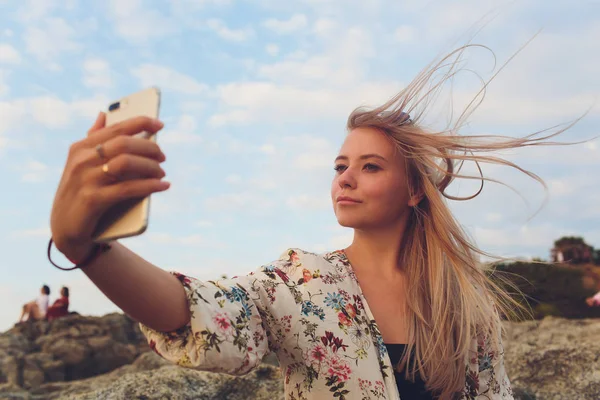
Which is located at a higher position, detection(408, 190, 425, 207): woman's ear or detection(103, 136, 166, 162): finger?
detection(408, 190, 425, 207): woman's ear

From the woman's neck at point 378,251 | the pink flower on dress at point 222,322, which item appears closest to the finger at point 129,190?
the pink flower on dress at point 222,322

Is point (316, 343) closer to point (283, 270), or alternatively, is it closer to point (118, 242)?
point (283, 270)

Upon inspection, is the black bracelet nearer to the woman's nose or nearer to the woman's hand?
the woman's hand

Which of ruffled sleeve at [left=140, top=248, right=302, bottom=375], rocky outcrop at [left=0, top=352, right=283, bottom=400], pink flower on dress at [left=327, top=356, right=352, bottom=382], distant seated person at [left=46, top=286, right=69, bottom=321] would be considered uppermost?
distant seated person at [left=46, top=286, right=69, bottom=321]

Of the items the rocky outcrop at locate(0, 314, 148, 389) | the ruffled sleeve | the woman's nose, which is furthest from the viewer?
the rocky outcrop at locate(0, 314, 148, 389)

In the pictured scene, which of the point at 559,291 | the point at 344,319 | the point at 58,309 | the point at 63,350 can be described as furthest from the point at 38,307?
the point at 344,319

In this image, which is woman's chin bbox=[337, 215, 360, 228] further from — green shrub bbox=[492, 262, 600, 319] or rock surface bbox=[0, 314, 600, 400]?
green shrub bbox=[492, 262, 600, 319]

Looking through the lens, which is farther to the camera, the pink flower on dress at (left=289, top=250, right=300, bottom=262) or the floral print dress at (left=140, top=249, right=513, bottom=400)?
the pink flower on dress at (left=289, top=250, right=300, bottom=262)

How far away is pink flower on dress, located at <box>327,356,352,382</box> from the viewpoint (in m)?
2.71

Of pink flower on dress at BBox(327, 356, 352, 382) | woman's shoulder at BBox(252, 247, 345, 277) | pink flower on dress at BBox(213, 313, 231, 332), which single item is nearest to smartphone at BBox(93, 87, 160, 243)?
pink flower on dress at BBox(213, 313, 231, 332)

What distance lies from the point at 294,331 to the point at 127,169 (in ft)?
4.53

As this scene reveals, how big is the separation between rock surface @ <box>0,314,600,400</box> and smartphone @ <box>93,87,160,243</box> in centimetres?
208

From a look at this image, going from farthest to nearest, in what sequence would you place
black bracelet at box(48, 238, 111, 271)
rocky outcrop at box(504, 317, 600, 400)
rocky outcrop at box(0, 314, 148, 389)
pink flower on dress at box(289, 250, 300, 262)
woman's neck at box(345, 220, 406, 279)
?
rocky outcrop at box(0, 314, 148, 389), rocky outcrop at box(504, 317, 600, 400), woman's neck at box(345, 220, 406, 279), pink flower on dress at box(289, 250, 300, 262), black bracelet at box(48, 238, 111, 271)

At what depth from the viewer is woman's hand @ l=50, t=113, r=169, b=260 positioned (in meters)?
1.55
